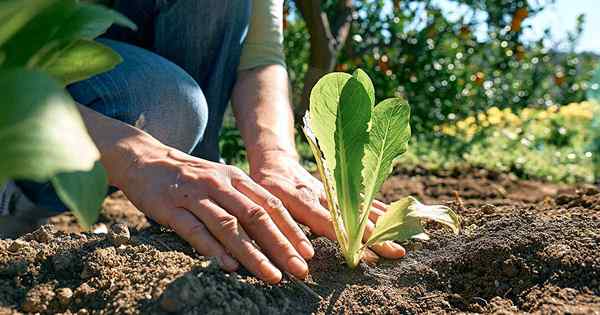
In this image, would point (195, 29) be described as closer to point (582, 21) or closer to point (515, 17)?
point (515, 17)

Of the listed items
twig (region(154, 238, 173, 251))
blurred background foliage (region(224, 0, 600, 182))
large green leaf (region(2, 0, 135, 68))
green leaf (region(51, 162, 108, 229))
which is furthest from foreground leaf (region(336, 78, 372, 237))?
blurred background foliage (region(224, 0, 600, 182))

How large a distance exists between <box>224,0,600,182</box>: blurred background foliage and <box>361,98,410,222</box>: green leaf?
2.88 metres

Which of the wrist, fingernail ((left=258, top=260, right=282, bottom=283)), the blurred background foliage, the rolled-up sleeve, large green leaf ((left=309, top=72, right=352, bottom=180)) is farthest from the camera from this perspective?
the blurred background foliage

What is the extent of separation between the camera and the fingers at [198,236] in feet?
4.62

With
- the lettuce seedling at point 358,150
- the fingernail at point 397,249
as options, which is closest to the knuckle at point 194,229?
the lettuce seedling at point 358,150

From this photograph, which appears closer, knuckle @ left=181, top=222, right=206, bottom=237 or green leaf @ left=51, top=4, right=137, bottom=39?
green leaf @ left=51, top=4, right=137, bottom=39

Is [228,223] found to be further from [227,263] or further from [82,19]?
[82,19]

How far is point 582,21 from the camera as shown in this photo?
665 centimetres

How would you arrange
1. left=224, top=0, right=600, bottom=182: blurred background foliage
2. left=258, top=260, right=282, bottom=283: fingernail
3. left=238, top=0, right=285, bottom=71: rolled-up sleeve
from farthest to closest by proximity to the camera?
left=224, top=0, right=600, bottom=182: blurred background foliage
left=238, top=0, right=285, bottom=71: rolled-up sleeve
left=258, top=260, right=282, bottom=283: fingernail

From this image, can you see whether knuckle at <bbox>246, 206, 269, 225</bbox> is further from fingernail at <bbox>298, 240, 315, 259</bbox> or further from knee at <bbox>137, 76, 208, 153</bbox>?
knee at <bbox>137, 76, 208, 153</bbox>

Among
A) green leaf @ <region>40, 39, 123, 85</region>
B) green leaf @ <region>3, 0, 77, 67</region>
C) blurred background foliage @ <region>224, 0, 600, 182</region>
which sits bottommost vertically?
blurred background foliage @ <region>224, 0, 600, 182</region>

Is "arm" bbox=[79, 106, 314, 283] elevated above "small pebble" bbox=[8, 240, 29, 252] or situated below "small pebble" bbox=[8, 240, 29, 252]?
above

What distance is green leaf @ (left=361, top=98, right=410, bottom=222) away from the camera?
149cm

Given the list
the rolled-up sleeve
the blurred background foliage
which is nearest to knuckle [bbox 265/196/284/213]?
the rolled-up sleeve
